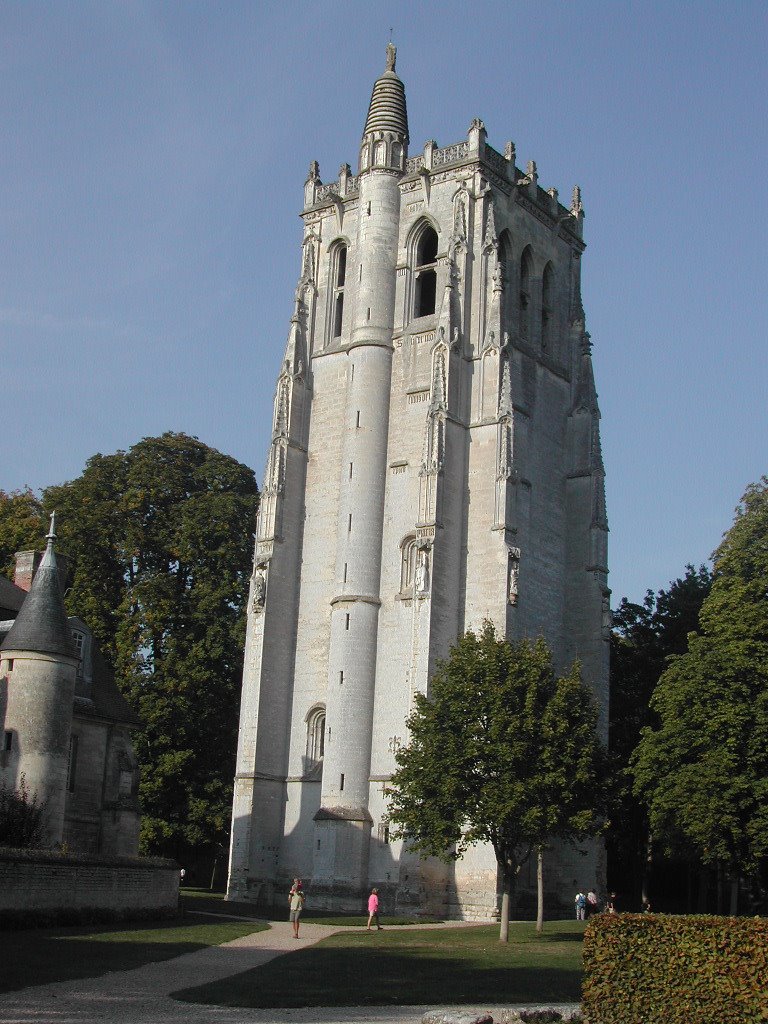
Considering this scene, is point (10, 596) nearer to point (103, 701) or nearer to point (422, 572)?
point (103, 701)

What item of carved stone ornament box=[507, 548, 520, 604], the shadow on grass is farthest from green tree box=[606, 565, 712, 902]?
the shadow on grass

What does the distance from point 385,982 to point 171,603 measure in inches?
1271

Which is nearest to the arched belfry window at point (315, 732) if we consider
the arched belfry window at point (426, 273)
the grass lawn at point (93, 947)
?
the grass lawn at point (93, 947)

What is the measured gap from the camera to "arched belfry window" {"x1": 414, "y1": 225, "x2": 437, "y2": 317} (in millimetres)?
55469

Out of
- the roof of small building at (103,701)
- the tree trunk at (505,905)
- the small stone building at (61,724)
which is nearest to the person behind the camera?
the tree trunk at (505,905)

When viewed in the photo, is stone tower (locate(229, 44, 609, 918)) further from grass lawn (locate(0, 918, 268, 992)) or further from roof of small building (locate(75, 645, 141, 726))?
grass lawn (locate(0, 918, 268, 992))

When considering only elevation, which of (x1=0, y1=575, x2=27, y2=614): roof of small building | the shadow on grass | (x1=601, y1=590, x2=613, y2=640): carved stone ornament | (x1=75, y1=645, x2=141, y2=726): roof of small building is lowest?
the shadow on grass

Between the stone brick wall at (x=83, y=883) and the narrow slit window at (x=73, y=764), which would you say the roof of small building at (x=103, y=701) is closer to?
the narrow slit window at (x=73, y=764)

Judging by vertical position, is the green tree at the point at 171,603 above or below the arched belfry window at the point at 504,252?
below

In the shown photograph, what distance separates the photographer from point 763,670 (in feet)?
123

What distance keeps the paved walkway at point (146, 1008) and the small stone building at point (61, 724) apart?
461 inches

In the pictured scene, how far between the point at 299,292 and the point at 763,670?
27.8 meters

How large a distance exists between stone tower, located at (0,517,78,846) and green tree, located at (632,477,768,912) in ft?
52.5

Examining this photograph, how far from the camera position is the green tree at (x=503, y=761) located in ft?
118
